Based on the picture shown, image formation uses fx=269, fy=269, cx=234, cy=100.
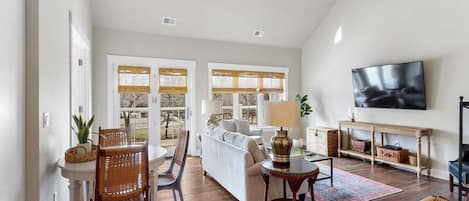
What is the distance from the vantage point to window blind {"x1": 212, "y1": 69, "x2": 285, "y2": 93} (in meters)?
6.60

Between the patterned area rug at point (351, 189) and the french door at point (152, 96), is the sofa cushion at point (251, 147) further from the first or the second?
the french door at point (152, 96)

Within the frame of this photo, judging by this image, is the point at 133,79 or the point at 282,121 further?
the point at 133,79

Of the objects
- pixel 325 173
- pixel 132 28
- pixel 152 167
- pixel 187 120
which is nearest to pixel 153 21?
pixel 132 28

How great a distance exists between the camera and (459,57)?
168 inches

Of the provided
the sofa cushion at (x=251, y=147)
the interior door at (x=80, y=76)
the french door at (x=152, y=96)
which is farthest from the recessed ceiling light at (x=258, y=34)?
the sofa cushion at (x=251, y=147)

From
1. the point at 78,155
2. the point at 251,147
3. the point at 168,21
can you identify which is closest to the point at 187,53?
the point at 168,21

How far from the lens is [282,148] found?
287cm

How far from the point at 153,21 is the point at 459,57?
5.46 m

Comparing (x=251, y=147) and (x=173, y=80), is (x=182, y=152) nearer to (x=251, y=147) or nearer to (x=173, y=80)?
(x=251, y=147)

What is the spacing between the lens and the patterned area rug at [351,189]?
3617mm

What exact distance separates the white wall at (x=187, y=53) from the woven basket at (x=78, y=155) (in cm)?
329

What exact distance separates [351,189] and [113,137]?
3.36m

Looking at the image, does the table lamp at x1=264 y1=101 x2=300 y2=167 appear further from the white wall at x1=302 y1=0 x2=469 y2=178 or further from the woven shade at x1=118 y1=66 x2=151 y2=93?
the woven shade at x1=118 y1=66 x2=151 y2=93

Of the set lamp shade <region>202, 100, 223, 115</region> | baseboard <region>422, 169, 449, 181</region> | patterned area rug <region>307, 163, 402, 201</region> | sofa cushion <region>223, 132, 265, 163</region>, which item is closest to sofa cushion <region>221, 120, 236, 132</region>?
lamp shade <region>202, 100, 223, 115</region>
